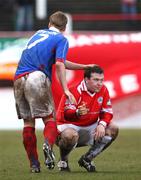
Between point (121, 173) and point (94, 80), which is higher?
point (94, 80)

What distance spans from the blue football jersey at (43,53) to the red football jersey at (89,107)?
0.45 meters

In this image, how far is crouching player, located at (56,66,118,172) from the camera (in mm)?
10766

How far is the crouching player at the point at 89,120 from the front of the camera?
→ 35.3 feet

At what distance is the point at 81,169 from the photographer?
37.9 feet

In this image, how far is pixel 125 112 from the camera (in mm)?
19609

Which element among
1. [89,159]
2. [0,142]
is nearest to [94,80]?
[89,159]

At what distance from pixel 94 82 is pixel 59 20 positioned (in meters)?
0.87

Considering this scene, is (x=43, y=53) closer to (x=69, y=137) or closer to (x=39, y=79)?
(x=39, y=79)

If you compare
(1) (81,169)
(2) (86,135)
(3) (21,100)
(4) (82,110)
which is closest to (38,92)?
(3) (21,100)

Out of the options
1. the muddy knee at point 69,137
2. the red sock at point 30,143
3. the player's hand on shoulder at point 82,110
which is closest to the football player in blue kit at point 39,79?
the red sock at point 30,143

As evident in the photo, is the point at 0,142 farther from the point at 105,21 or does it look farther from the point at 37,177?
the point at 105,21

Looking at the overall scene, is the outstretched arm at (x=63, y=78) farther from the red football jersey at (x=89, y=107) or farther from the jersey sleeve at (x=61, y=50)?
the red football jersey at (x=89, y=107)

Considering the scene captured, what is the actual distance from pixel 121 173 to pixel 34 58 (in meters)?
1.74

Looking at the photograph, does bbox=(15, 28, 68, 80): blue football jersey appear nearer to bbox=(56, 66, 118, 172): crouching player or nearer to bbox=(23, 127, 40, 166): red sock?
bbox=(56, 66, 118, 172): crouching player
